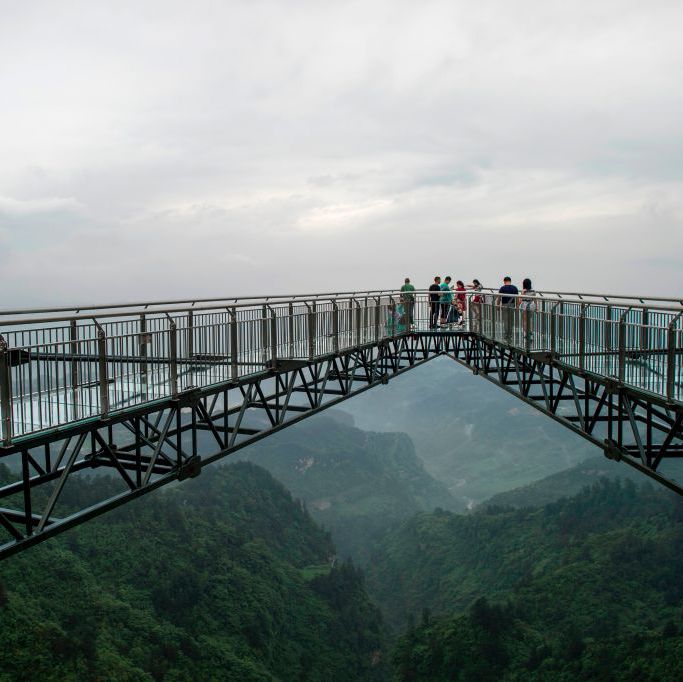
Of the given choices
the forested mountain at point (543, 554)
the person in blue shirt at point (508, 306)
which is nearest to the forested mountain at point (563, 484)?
the forested mountain at point (543, 554)

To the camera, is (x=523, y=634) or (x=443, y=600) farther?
(x=443, y=600)

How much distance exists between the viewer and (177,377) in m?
10.0

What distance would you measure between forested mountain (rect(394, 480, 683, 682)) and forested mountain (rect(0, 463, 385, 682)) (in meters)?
14.8

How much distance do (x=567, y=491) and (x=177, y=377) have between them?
5847 inches

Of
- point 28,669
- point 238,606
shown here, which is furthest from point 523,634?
point 28,669

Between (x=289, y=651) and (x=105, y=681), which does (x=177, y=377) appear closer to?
(x=105, y=681)

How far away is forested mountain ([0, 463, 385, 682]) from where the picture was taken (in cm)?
5394

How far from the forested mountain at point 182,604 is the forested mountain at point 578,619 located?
1479 cm

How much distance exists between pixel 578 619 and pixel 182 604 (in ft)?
144

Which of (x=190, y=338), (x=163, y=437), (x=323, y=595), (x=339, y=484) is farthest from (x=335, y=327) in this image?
(x=339, y=484)

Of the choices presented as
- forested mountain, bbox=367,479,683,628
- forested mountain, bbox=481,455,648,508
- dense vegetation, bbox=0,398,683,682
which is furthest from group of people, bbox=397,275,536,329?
forested mountain, bbox=481,455,648,508

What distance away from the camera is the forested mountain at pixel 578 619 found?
64938mm

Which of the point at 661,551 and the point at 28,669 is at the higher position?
the point at 28,669

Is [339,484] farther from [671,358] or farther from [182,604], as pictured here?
[671,358]
